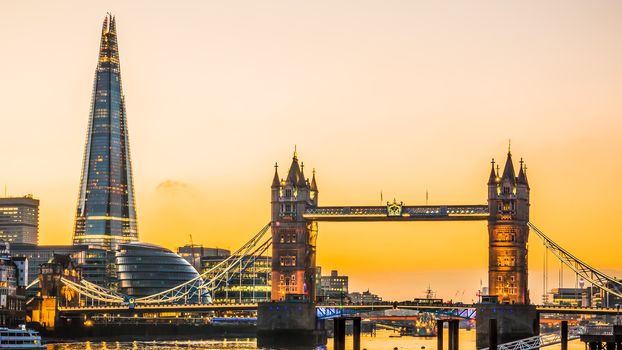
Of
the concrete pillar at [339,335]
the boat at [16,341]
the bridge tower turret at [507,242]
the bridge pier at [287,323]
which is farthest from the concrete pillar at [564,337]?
the bridge pier at [287,323]

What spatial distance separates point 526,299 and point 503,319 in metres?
11.2

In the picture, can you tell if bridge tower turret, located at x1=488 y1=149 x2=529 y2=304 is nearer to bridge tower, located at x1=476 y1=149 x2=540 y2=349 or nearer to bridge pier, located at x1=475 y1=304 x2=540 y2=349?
bridge tower, located at x1=476 y1=149 x2=540 y2=349

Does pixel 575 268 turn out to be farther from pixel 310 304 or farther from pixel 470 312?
pixel 310 304

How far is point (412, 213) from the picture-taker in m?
196

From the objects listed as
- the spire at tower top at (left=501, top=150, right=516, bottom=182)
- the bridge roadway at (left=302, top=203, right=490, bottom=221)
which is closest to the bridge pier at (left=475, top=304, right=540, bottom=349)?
the bridge roadway at (left=302, top=203, right=490, bottom=221)

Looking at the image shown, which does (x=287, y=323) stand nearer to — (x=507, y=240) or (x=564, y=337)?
(x=507, y=240)

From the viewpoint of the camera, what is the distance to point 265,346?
187500 millimetres

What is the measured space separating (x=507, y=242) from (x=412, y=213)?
15.2 meters

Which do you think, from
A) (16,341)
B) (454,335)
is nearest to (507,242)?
(454,335)

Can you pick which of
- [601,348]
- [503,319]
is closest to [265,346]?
[503,319]

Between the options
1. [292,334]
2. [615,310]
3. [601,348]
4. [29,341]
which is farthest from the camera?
[292,334]

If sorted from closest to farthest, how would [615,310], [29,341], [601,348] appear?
[601,348]
[29,341]
[615,310]

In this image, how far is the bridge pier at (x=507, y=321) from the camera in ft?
602

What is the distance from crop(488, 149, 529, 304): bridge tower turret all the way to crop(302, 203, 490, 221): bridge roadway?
2327 millimetres
